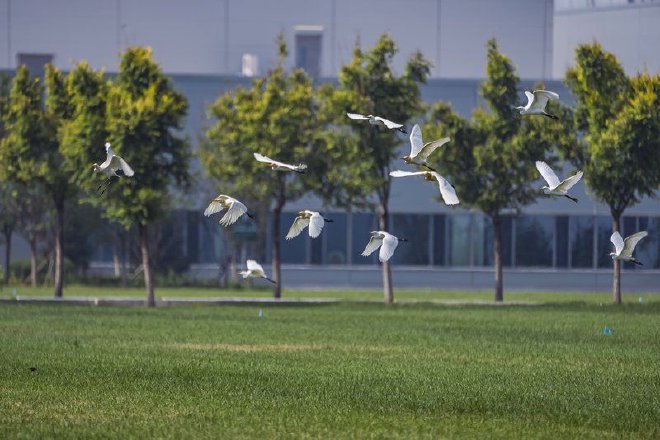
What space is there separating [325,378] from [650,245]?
59007mm

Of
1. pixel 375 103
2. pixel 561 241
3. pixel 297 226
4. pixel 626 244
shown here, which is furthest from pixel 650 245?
pixel 297 226

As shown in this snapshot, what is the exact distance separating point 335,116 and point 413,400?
33164 mm

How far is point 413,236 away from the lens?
8062 cm

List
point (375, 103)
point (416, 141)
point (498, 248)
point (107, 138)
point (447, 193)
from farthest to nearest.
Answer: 1. point (498, 248)
2. point (375, 103)
3. point (107, 138)
4. point (416, 141)
5. point (447, 193)

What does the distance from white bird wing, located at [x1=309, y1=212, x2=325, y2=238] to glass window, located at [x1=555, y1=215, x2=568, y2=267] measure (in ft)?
194

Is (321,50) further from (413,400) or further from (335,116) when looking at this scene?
(413,400)

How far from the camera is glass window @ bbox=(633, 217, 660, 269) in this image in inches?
3137

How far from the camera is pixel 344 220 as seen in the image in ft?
263

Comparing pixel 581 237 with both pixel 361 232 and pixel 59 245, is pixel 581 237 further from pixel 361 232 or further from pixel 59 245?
pixel 59 245

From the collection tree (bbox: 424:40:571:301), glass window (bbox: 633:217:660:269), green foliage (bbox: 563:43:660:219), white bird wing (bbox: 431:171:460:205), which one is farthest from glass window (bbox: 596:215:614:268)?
white bird wing (bbox: 431:171:460:205)

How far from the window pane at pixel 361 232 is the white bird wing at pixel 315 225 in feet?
186

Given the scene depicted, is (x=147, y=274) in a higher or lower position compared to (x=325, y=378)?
lower

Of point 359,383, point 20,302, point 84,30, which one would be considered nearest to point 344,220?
point 84,30

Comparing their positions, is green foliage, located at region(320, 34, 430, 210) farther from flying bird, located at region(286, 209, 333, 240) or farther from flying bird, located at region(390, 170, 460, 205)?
flying bird, located at region(390, 170, 460, 205)
